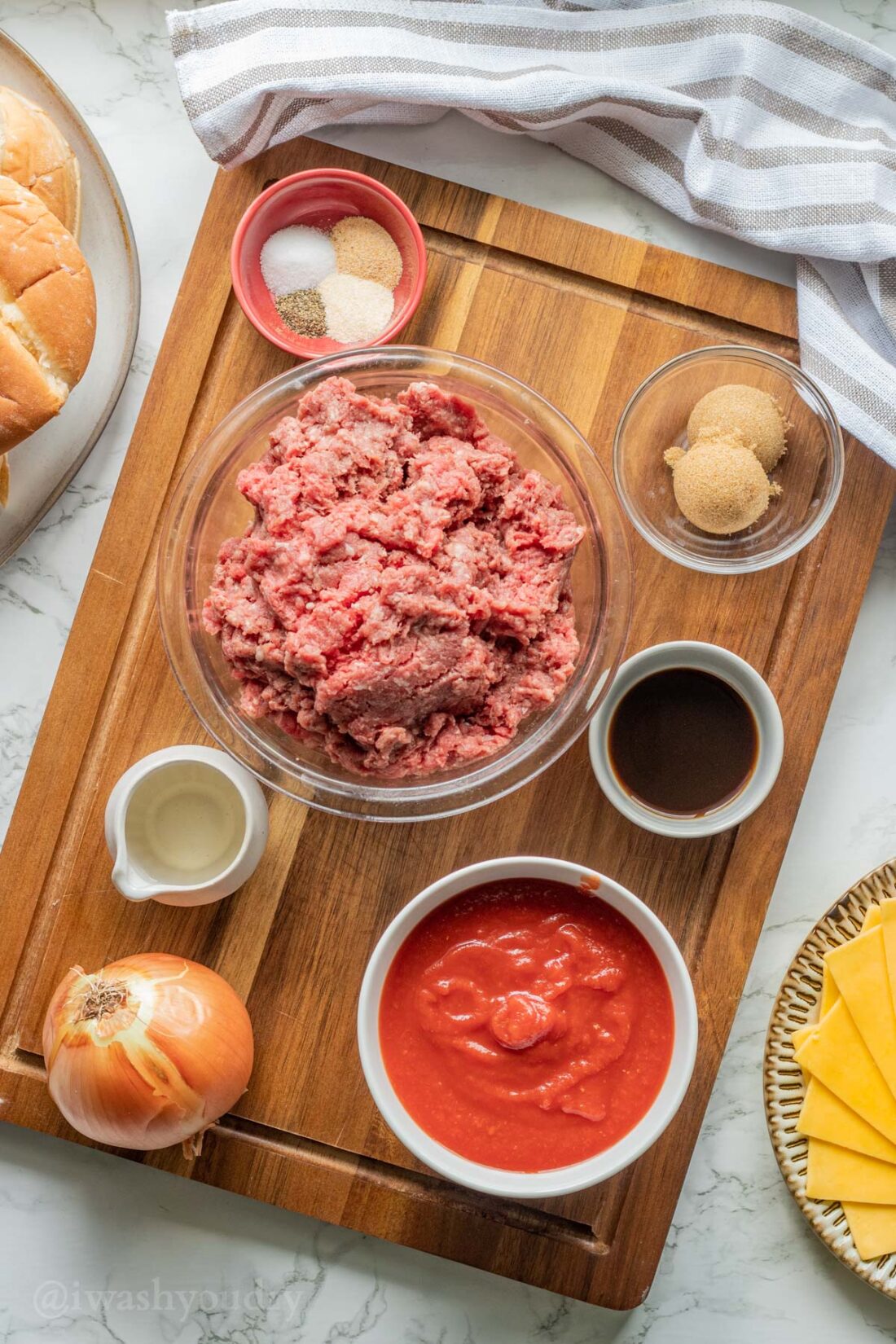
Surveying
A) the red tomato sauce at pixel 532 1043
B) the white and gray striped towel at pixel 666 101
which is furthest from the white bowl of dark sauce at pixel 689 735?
the white and gray striped towel at pixel 666 101

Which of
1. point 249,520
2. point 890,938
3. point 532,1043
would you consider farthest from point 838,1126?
point 249,520

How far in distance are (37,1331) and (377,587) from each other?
1958 mm

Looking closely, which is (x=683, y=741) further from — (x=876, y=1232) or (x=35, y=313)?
(x=35, y=313)

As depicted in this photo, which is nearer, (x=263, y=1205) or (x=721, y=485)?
(x=721, y=485)

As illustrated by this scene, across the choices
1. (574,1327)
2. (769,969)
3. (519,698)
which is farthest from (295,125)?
(574,1327)

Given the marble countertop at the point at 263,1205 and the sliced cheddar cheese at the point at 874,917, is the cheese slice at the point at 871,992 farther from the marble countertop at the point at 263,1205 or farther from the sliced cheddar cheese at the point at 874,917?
the marble countertop at the point at 263,1205

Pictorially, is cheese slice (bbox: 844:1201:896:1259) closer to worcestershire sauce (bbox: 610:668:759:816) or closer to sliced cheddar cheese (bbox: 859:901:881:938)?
sliced cheddar cheese (bbox: 859:901:881:938)

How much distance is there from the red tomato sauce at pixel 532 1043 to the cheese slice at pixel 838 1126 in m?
0.42

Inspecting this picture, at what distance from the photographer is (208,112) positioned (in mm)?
2176

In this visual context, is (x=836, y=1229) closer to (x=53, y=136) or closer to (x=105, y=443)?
(x=105, y=443)

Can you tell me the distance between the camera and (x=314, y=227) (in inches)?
89.2

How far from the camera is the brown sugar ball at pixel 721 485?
7.12 ft

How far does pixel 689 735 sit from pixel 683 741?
0.7 inches

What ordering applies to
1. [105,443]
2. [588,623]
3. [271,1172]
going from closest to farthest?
[588,623] → [271,1172] → [105,443]
